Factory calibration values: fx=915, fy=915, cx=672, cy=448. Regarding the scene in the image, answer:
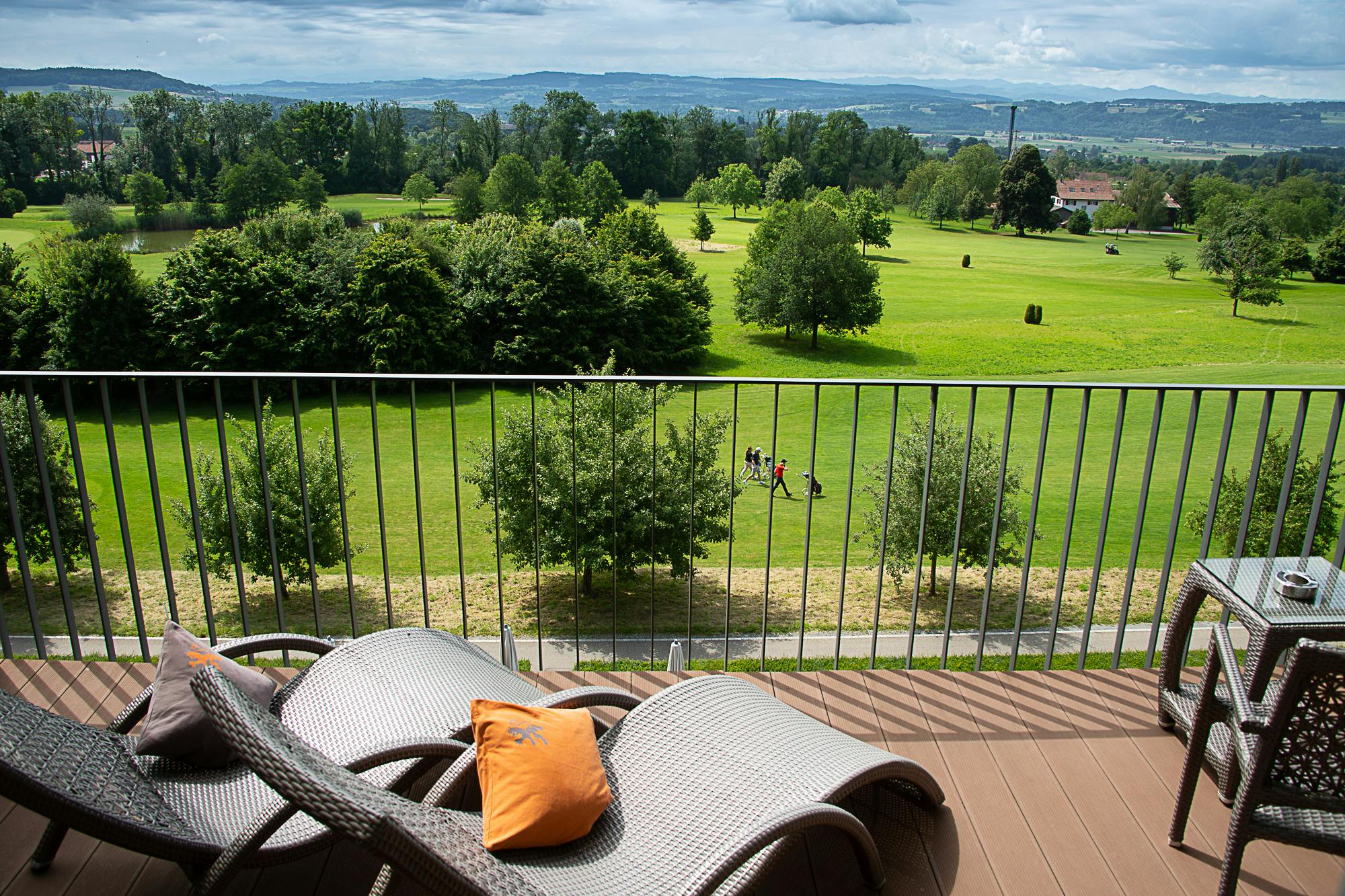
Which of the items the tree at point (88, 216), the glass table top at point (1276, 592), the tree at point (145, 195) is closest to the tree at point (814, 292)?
the tree at point (88, 216)

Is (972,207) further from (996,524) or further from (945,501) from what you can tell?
(996,524)

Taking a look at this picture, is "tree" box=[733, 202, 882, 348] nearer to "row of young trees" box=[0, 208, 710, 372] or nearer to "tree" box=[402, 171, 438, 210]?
"row of young trees" box=[0, 208, 710, 372]

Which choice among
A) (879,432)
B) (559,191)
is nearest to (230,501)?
(879,432)

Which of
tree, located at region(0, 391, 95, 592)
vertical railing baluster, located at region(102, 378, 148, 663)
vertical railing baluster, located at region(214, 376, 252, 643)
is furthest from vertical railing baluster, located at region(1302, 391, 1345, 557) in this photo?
tree, located at region(0, 391, 95, 592)

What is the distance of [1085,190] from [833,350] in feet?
167

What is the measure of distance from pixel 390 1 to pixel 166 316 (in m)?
90.3

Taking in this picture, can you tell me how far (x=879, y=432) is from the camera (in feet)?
100.0

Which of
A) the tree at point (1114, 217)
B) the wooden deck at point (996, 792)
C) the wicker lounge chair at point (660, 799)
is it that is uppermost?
the wicker lounge chair at point (660, 799)

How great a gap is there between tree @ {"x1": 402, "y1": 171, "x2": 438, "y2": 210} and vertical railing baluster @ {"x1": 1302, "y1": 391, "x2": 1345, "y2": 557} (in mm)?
68300

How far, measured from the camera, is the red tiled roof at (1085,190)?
77.7 metres

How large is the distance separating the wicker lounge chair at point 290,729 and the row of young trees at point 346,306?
29.7 metres

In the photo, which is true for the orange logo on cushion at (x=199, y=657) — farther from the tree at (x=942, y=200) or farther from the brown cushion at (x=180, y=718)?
the tree at (x=942, y=200)

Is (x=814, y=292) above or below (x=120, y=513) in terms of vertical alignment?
below

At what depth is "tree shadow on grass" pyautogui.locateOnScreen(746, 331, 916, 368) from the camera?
3853 centimetres
